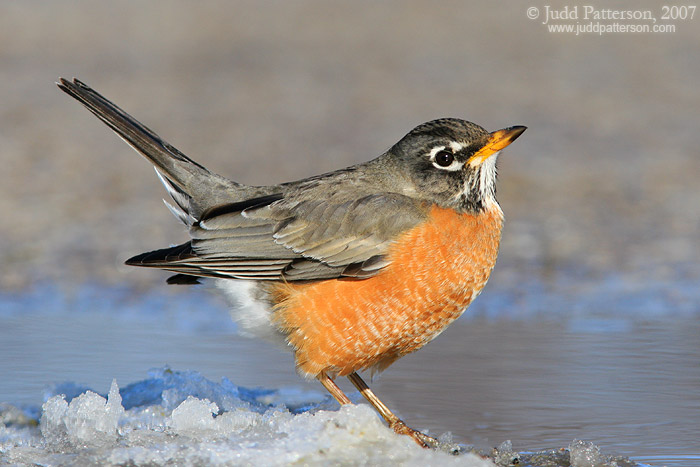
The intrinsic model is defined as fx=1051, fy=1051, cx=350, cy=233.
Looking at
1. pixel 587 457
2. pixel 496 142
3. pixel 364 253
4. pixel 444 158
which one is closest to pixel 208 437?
pixel 364 253

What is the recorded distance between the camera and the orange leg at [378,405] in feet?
21.7

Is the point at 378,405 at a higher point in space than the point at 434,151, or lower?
lower

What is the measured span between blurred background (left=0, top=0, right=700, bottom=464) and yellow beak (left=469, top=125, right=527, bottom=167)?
5.60 feet

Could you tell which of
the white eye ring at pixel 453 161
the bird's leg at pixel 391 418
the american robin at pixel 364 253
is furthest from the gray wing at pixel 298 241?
the bird's leg at pixel 391 418

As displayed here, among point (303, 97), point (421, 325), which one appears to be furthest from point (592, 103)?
point (421, 325)

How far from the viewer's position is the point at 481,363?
A: 324 inches

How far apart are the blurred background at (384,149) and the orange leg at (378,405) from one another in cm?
22

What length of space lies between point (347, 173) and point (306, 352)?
140 cm

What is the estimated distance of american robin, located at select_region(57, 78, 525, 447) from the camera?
Answer: 22.4 feet

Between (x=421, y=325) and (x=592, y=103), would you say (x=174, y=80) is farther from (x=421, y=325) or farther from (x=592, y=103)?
(x=421, y=325)

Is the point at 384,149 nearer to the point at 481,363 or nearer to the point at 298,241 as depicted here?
the point at 481,363

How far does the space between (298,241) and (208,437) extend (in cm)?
169

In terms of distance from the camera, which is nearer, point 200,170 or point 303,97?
point 200,170

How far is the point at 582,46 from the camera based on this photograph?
61.8 feet
